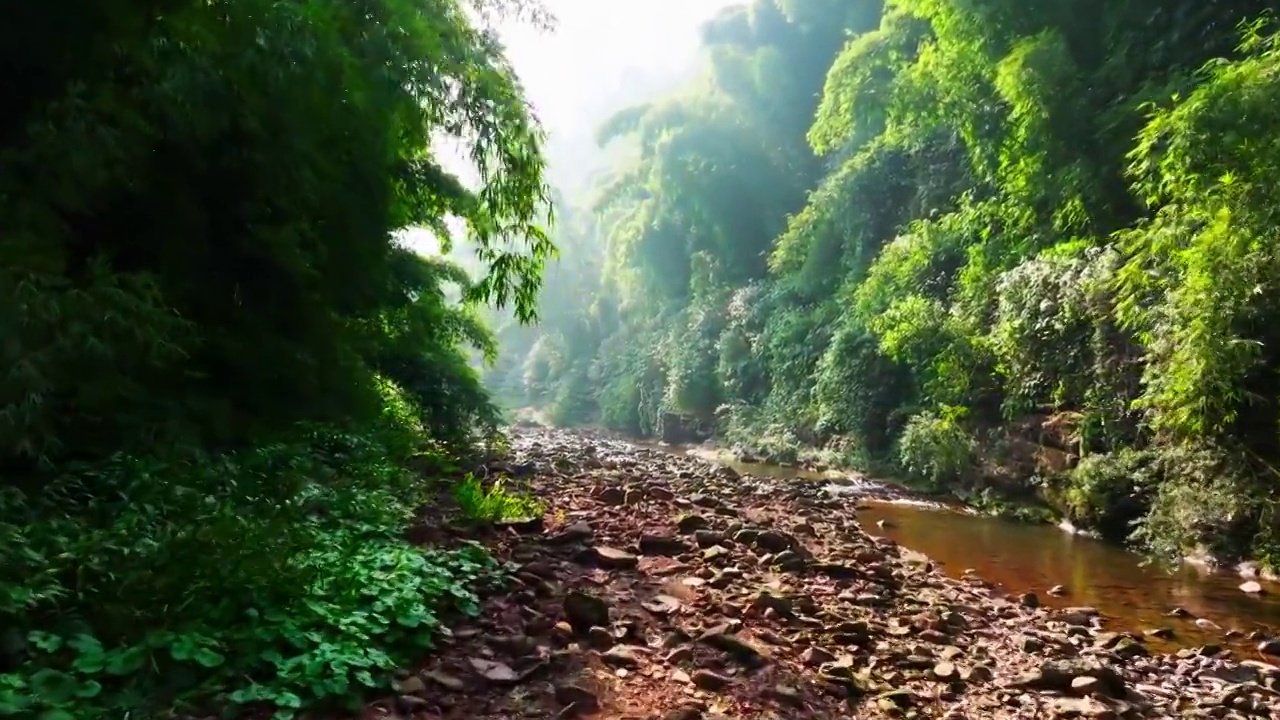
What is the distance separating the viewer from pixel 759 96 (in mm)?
24828

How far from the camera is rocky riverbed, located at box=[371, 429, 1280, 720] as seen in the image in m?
3.04

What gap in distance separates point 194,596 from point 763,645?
7.97 ft

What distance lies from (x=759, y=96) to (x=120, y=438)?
2370 centimetres

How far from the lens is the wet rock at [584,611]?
3.57m

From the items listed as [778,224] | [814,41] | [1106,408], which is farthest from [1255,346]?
[814,41]

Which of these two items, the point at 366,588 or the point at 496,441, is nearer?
the point at 366,588

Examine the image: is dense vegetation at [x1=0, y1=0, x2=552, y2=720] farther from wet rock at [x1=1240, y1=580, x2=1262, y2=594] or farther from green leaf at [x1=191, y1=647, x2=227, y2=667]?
wet rock at [x1=1240, y1=580, x2=1262, y2=594]

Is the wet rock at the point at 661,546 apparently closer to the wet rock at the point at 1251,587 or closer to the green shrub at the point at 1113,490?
the wet rock at the point at 1251,587

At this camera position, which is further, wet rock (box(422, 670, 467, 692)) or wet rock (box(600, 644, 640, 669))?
wet rock (box(600, 644, 640, 669))

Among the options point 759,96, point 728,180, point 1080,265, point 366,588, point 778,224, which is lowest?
point 366,588

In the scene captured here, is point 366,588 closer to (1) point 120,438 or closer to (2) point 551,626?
(2) point 551,626

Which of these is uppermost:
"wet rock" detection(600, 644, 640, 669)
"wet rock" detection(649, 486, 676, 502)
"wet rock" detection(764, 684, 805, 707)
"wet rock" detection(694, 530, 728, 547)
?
"wet rock" detection(649, 486, 676, 502)

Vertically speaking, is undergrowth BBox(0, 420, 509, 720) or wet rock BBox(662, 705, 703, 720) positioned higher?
undergrowth BBox(0, 420, 509, 720)

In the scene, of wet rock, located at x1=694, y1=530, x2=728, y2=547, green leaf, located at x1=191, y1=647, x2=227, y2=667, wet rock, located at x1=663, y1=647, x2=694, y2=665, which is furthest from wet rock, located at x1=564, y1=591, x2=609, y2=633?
wet rock, located at x1=694, y1=530, x2=728, y2=547
